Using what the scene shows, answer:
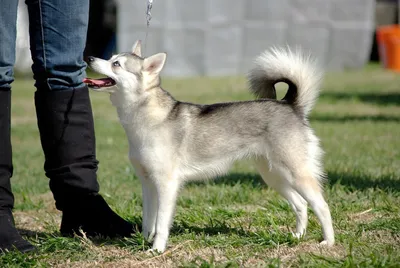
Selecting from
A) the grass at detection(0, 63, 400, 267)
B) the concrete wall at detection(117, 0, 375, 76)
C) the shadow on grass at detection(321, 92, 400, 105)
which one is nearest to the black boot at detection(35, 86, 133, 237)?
the grass at detection(0, 63, 400, 267)

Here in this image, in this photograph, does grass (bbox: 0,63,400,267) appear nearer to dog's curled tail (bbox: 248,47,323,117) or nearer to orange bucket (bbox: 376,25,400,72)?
dog's curled tail (bbox: 248,47,323,117)

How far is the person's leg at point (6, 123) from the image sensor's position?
3.54 metres

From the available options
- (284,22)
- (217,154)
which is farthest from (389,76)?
(217,154)

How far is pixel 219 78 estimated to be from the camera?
51.9ft

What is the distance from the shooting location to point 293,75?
388 centimetres

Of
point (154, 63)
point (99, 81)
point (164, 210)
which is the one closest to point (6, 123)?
point (99, 81)

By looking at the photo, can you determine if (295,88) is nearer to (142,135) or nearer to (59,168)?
(142,135)

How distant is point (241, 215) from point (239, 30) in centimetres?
1259

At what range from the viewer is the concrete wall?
51.5 feet

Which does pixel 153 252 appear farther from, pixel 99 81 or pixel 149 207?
pixel 99 81

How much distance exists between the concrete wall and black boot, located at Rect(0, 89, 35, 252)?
39.1 ft

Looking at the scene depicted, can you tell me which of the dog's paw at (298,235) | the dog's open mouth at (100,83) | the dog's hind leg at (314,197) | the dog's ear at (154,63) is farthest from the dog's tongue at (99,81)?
the dog's paw at (298,235)

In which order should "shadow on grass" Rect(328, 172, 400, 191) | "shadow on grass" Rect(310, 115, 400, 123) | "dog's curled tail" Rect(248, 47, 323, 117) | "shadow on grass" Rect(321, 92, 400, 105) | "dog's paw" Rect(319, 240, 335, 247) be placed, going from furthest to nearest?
"shadow on grass" Rect(321, 92, 400, 105)
"shadow on grass" Rect(310, 115, 400, 123)
"shadow on grass" Rect(328, 172, 400, 191)
"dog's curled tail" Rect(248, 47, 323, 117)
"dog's paw" Rect(319, 240, 335, 247)

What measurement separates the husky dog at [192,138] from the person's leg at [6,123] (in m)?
0.42
